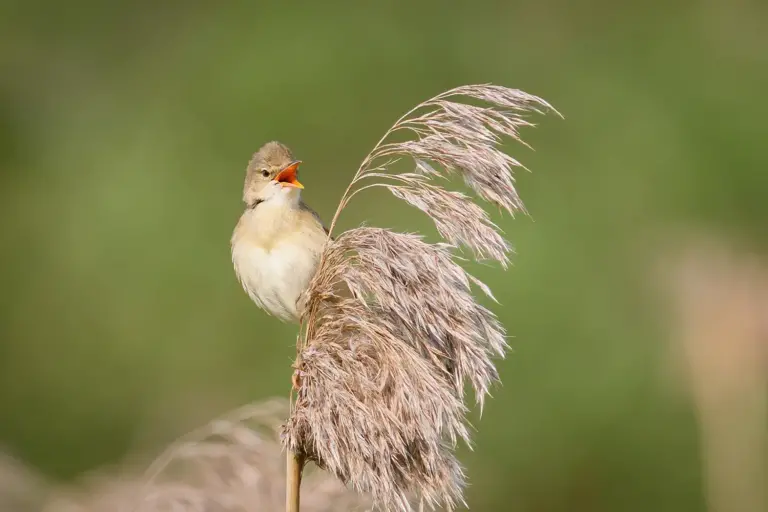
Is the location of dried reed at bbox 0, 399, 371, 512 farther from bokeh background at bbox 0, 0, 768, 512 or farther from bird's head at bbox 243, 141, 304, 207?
bokeh background at bbox 0, 0, 768, 512

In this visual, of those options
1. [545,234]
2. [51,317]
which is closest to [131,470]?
[545,234]

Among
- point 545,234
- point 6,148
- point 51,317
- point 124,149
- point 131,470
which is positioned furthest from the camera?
point 6,148

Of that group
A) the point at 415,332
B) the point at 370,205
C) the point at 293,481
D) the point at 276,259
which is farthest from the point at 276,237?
the point at 370,205

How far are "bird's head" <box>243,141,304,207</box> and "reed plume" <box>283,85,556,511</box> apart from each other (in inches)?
21.8

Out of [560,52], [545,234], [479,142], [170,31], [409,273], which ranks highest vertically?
[170,31]

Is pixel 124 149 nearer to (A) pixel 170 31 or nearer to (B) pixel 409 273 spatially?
(A) pixel 170 31

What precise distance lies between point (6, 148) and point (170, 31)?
1777 millimetres

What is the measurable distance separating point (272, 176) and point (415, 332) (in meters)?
0.72

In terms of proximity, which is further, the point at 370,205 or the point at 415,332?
the point at 370,205

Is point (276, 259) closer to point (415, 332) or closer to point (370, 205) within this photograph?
point (415, 332)

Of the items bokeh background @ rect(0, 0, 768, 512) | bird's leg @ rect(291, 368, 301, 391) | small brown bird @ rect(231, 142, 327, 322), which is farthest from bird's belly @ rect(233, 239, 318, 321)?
bokeh background @ rect(0, 0, 768, 512)

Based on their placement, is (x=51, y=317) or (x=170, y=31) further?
(x=170, y=31)

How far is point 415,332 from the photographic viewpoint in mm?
1603

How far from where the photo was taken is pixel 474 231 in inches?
61.2
